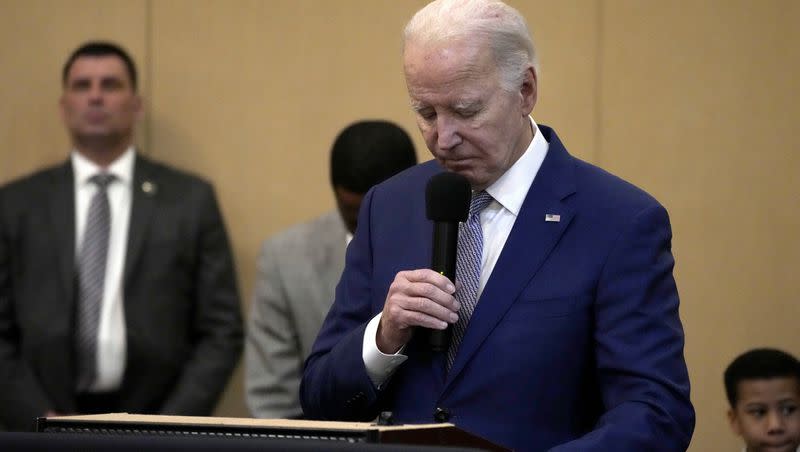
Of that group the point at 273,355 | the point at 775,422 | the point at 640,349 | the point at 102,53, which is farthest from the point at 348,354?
the point at 102,53

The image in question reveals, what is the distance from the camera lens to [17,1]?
5.27 meters

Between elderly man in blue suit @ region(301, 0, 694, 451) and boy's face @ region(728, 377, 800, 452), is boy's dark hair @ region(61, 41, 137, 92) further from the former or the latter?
elderly man in blue suit @ region(301, 0, 694, 451)

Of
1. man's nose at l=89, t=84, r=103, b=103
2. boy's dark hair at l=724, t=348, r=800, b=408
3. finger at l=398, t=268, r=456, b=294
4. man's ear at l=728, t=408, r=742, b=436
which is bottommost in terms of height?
man's ear at l=728, t=408, r=742, b=436

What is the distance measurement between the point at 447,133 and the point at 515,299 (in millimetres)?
293

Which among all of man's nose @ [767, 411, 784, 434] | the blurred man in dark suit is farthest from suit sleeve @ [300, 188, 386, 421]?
the blurred man in dark suit

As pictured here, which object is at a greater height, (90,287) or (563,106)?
(563,106)

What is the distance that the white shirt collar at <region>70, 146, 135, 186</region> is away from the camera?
15.4 feet

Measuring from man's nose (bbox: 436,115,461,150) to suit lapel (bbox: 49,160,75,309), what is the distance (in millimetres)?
2588

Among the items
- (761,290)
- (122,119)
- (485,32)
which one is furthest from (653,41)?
(485,32)

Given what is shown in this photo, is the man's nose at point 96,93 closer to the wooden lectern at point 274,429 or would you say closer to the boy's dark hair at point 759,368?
the boy's dark hair at point 759,368

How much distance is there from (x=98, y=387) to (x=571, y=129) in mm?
1843

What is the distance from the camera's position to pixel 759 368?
399 centimetres

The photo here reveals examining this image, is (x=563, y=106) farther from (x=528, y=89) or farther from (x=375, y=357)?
(x=375, y=357)

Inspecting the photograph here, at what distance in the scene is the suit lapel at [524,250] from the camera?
85.7 inches
